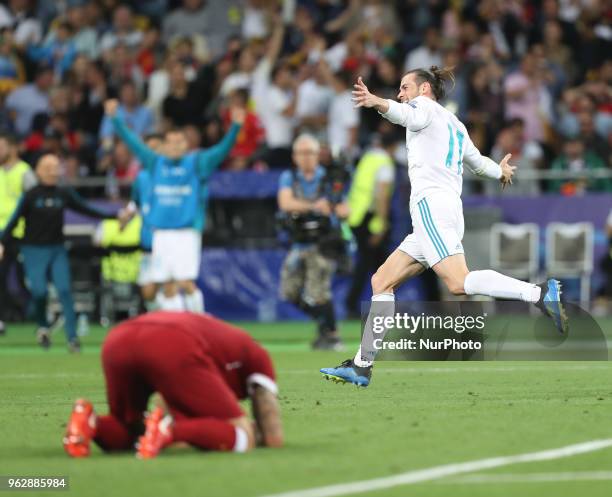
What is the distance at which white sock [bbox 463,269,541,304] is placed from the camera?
11.0 metres

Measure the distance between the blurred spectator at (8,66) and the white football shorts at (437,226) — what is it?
1445 cm

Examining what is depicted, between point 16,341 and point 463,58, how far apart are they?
26.7 feet

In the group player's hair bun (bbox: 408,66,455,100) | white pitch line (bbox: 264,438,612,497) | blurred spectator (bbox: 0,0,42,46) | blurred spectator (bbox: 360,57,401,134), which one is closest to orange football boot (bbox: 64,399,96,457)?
white pitch line (bbox: 264,438,612,497)

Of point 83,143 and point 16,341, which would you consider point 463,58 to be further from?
point 16,341

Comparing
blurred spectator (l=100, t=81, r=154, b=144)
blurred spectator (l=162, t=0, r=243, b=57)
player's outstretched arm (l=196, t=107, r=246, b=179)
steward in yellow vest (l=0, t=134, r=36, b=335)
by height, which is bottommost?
steward in yellow vest (l=0, t=134, r=36, b=335)

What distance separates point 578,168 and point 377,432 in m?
13.3

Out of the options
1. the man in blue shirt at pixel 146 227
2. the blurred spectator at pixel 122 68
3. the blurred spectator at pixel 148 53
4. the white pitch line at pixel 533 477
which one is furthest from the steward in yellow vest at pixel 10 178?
the white pitch line at pixel 533 477

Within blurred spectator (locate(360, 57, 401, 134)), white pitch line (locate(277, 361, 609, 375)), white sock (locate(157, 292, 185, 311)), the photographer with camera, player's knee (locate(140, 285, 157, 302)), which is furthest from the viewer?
blurred spectator (locate(360, 57, 401, 134))

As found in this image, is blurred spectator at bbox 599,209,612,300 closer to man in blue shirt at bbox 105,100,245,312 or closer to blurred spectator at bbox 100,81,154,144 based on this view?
man in blue shirt at bbox 105,100,245,312

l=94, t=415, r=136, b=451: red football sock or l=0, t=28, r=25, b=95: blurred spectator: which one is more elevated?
l=0, t=28, r=25, b=95: blurred spectator

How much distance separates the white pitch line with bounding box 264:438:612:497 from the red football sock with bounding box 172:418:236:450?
975 mm

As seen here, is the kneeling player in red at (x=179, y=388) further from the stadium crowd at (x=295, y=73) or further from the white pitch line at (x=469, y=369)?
the stadium crowd at (x=295, y=73)

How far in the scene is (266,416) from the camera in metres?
8.05

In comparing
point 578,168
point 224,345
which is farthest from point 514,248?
point 224,345
